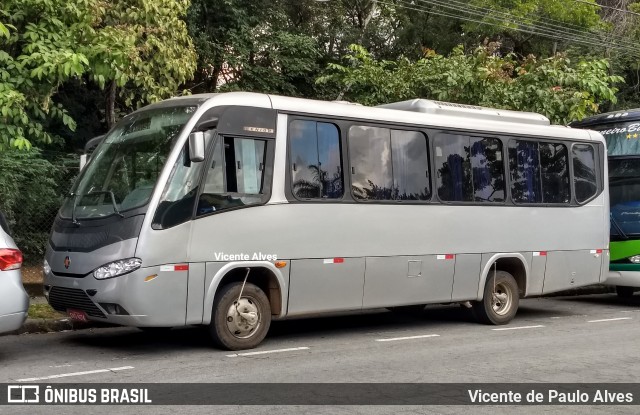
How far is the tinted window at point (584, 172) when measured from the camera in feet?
48.5

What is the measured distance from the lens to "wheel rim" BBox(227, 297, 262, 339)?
10.5 meters

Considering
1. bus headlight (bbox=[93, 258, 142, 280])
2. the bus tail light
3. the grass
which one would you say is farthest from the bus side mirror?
the grass

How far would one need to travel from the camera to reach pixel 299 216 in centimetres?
1095

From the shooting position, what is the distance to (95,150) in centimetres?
1116

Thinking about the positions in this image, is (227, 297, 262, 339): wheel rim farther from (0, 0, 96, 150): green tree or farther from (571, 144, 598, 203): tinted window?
(571, 144, 598, 203): tinted window

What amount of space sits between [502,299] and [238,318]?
16.5 feet

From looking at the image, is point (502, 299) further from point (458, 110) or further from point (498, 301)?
point (458, 110)

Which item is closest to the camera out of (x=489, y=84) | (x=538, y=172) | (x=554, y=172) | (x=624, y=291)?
(x=538, y=172)

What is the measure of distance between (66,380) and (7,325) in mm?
1140

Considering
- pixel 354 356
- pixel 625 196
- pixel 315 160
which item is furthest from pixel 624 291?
pixel 354 356

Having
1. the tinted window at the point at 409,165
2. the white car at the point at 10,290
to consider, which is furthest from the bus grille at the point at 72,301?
the tinted window at the point at 409,165

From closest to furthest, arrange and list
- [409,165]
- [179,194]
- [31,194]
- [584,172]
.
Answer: [179,194], [409,165], [584,172], [31,194]

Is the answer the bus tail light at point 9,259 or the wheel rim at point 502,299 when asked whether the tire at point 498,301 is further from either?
the bus tail light at point 9,259

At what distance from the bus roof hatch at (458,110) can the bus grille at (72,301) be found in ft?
18.2
